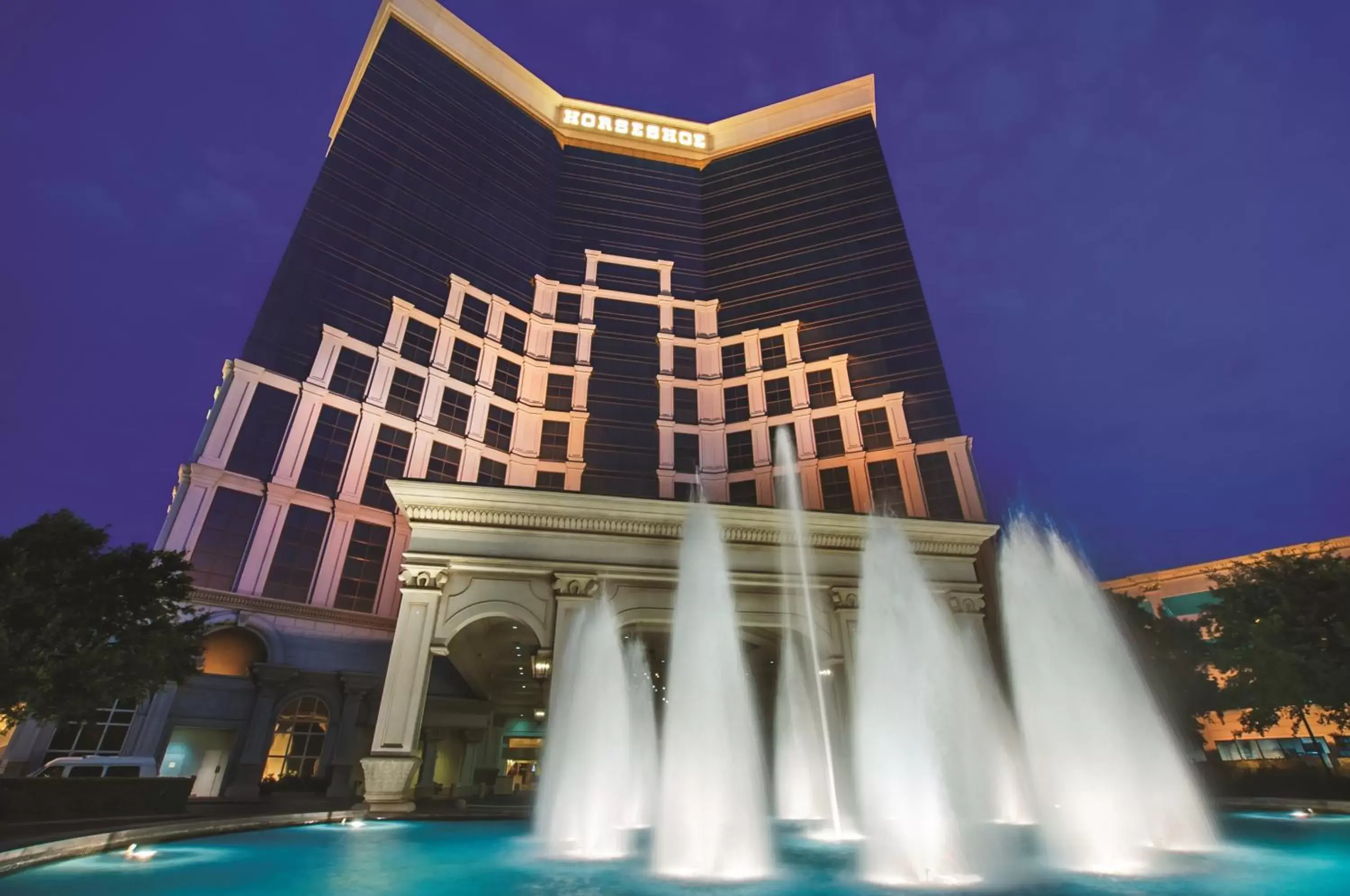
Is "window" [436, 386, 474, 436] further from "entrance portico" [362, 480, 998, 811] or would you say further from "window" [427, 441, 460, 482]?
"entrance portico" [362, 480, 998, 811]

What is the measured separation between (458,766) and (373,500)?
39.0ft

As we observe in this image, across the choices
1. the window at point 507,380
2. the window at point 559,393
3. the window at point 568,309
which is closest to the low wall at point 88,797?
the window at point 507,380

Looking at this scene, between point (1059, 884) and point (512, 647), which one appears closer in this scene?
point (1059, 884)

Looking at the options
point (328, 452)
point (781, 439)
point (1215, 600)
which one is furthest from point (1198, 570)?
point (328, 452)

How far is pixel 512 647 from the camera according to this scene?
66.6 ft

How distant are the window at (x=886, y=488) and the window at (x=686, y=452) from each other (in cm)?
899

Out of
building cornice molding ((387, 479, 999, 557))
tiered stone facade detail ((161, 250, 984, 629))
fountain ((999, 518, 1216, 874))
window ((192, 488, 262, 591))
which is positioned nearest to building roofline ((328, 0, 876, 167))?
tiered stone facade detail ((161, 250, 984, 629))

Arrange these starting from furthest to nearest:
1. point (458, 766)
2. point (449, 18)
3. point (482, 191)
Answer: point (449, 18), point (482, 191), point (458, 766)

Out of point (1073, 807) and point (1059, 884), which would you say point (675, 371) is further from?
point (1059, 884)

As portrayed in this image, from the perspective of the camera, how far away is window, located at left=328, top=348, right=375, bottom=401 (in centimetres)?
2798

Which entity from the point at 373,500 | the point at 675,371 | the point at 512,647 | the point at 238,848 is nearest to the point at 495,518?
the point at 512,647

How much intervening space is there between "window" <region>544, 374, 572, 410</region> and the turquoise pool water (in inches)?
985

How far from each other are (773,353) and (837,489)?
9633 mm

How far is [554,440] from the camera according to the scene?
3250 centimetres
